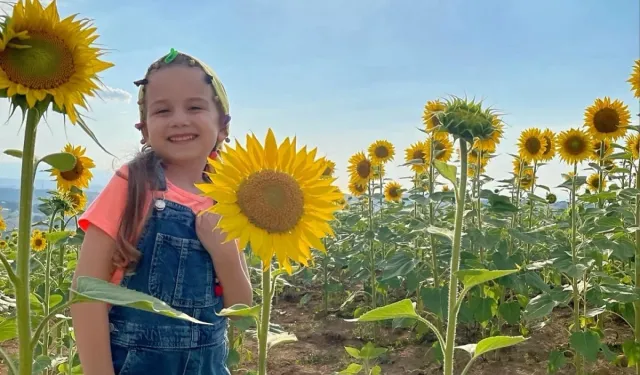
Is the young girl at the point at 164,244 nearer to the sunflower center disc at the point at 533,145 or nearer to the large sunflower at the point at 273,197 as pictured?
the large sunflower at the point at 273,197

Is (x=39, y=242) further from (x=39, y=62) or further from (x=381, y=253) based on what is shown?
(x=39, y=62)

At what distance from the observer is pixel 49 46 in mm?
1403

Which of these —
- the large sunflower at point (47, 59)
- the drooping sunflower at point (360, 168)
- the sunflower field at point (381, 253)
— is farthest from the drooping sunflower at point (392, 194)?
the large sunflower at point (47, 59)

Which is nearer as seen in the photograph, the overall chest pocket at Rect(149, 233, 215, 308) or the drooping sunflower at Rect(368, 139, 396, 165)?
the overall chest pocket at Rect(149, 233, 215, 308)

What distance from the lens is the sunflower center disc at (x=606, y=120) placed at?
5.55 meters

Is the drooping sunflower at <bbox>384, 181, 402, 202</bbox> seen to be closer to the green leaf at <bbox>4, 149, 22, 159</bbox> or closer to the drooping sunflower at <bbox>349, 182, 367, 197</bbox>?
the drooping sunflower at <bbox>349, 182, 367, 197</bbox>

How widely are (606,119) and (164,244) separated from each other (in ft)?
16.0

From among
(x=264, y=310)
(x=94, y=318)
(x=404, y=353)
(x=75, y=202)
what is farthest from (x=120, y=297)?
(x=404, y=353)

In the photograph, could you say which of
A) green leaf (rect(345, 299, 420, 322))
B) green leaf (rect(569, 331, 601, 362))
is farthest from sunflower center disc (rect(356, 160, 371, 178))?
green leaf (rect(345, 299, 420, 322))

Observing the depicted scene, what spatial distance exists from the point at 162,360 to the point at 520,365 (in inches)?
131

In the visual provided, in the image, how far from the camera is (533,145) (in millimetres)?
6016

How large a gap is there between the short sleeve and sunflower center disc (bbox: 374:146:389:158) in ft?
17.7

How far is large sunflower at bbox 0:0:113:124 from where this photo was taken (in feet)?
4.34

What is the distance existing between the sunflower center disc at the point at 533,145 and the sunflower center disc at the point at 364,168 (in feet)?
6.38
